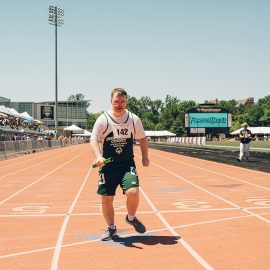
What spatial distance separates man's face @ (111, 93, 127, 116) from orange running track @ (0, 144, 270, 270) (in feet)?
5.43

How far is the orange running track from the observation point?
16.7 ft

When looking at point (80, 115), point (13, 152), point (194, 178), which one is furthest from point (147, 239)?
point (80, 115)

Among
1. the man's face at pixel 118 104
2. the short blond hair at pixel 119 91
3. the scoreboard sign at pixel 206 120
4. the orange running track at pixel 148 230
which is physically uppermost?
the scoreboard sign at pixel 206 120

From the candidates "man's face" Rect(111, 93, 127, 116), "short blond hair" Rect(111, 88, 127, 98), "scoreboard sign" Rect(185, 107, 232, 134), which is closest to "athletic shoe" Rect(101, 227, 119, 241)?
"man's face" Rect(111, 93, 127, 116)

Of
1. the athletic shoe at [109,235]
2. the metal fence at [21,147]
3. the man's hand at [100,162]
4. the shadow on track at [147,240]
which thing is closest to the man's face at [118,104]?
the man's hand at [100,162]

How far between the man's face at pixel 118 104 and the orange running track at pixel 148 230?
165 cm

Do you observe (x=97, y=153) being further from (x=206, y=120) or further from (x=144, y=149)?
(x=206, y=120)

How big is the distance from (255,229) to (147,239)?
65.7 inches

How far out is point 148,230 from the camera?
270 inches

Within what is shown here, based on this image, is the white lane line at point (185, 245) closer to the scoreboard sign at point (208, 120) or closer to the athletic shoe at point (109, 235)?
the athletic shoe at point (109, 235)

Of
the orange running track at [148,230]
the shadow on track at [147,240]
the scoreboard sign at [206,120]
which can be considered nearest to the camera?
the orange running track at [148,230]

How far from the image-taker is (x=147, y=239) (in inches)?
244

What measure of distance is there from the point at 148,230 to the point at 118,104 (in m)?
1.98

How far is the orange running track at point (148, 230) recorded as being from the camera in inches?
200
